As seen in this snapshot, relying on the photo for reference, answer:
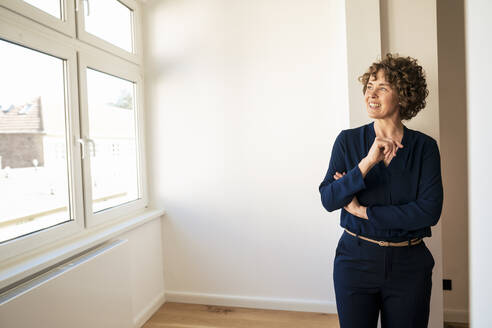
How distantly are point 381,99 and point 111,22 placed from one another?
218 centimetres

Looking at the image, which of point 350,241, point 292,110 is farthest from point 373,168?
point 292,110

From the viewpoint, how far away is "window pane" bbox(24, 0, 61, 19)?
6.14 feet

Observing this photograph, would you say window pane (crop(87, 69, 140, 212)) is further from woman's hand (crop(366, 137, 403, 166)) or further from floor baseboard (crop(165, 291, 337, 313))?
woman's hand (crop(366, 137, 403, 166))

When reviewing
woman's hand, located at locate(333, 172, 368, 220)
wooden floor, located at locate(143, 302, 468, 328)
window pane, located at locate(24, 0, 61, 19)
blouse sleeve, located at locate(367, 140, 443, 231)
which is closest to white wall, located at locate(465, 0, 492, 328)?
blouse sleeve, located at locate(367, 140, 443, 231)

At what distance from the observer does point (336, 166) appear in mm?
1525

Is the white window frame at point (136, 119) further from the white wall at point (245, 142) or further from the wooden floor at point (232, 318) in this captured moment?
the wooden floor at point (232, 318)

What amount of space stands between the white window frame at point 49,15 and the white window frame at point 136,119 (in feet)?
0.60

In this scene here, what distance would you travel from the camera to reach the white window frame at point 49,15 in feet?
5.61

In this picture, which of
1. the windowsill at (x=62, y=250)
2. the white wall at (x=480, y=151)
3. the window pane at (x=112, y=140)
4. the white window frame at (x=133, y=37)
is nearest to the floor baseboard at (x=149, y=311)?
the windowsill at (x=62, y=250)

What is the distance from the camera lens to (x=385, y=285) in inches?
52.7

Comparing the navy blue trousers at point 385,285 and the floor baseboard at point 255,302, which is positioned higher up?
the navy blue trousers at point 385,285

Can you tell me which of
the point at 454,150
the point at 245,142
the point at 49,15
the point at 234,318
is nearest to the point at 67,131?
the point at 49,15

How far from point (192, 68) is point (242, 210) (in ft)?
4.30

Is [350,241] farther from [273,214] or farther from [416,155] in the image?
[273,214]
